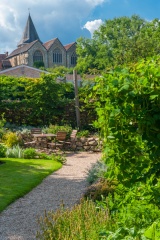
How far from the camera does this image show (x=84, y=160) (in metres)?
12.2

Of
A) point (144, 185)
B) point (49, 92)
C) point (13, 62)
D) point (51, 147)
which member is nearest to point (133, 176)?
point (144, 185)

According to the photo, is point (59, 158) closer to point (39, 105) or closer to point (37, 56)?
point (39, 105)

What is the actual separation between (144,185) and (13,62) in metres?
86.5

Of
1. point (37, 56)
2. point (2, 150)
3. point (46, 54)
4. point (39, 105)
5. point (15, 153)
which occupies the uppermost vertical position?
point (46, 54)

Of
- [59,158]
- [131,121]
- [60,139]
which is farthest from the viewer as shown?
Result: [60,139]

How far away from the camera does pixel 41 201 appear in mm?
6973

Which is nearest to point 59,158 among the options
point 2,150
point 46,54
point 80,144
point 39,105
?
point 2,150

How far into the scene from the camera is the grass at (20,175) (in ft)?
24.2

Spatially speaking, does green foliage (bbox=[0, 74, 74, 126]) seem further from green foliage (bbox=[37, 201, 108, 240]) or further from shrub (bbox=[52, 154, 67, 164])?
green foliage (bbox=[37, 201, 108, 240])

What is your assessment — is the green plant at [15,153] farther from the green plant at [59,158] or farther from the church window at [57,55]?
the church window at [57,55]

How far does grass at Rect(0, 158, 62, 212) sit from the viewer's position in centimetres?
739

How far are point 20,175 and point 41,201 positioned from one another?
103 inches

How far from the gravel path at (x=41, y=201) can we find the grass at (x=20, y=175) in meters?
0.18

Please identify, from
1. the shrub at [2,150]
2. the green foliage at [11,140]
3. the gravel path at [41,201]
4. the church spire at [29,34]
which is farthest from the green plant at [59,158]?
the church spire at [29,34]
